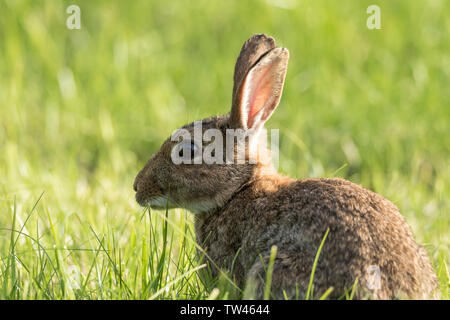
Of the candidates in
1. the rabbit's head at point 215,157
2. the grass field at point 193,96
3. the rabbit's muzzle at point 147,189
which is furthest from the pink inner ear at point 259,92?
the grass field at point 193,96

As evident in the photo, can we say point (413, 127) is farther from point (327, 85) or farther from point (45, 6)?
point (45, 6)

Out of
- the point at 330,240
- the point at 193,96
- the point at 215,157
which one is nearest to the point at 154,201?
the point at 215,157

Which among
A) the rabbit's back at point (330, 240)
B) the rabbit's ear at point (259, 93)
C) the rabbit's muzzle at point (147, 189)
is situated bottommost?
the rabbit's back at point (330, 240)

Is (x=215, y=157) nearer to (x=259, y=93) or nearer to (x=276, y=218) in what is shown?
(x=259, y=93)

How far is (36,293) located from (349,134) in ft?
14.8

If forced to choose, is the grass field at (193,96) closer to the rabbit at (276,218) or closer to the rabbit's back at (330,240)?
the rabbit at (276,218)

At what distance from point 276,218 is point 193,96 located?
4398mm

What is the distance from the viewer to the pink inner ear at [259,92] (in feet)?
15.9

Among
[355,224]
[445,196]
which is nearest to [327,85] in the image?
[445,196]

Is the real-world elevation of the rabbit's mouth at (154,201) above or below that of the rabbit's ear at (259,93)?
below

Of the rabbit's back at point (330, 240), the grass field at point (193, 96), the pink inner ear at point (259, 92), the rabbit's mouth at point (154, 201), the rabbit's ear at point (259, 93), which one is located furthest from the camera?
the grass field at point (193, 96)

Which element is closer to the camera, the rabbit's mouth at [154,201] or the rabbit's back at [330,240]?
the rabbit's back at [330,240]

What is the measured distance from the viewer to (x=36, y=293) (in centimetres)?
394
